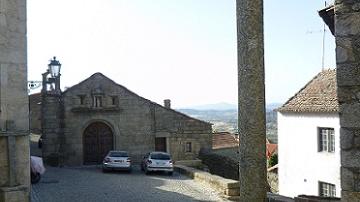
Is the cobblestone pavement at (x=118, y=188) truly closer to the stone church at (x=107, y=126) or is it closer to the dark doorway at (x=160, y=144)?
the stone church at (x=107, y=126)

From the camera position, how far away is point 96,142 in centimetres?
2834

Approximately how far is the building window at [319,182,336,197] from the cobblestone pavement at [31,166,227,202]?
676cm

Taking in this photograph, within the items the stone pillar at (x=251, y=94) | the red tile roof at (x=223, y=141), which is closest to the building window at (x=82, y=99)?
the red tile roof at (x=223, y=141)

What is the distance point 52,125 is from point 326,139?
15.3 meters

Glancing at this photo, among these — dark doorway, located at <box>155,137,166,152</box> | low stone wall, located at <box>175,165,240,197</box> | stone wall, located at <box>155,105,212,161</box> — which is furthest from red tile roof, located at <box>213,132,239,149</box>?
low stone wall, located at <box>175,165,240,197</box>

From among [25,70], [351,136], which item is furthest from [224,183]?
[351,136]

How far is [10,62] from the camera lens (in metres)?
10.1

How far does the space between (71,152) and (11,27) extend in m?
18.5

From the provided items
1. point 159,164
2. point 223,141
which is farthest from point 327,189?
point 223,141

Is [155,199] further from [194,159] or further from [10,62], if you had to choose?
[194,159]

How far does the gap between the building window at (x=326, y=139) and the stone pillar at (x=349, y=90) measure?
18.4m

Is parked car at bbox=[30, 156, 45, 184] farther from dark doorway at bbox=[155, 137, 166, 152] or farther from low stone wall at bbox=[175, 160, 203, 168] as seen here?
dark doorway at bbox=[155, 137, 166, 152]

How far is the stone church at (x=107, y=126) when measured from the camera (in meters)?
27.6

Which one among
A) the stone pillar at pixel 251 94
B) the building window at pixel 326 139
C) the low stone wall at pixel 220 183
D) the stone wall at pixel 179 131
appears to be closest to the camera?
the stone pillar at pixel 251 94
